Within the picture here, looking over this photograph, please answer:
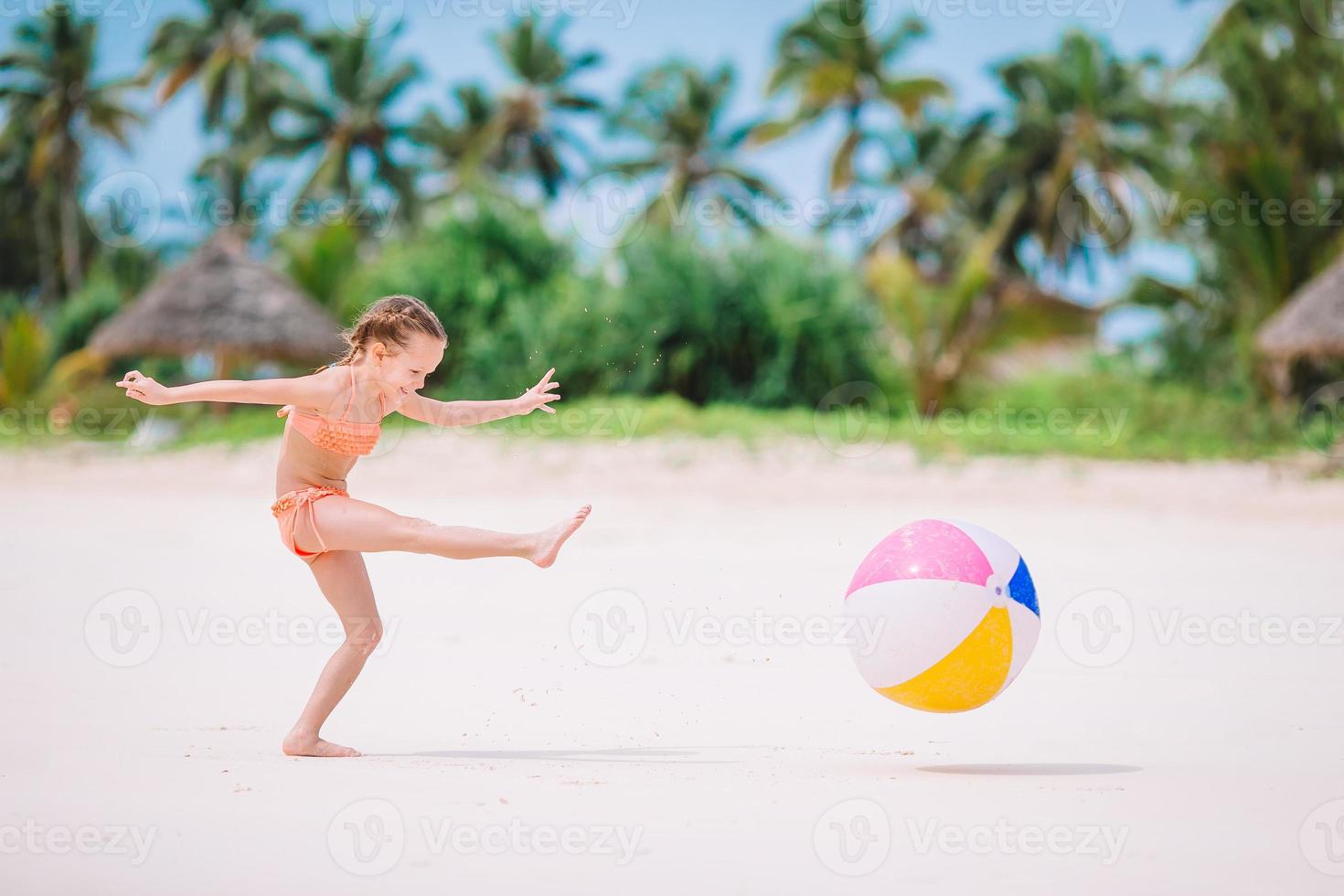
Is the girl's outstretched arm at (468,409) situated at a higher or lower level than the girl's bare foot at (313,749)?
higher

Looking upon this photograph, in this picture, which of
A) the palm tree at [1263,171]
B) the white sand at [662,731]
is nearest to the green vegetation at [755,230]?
the palm tree at [1263,171]

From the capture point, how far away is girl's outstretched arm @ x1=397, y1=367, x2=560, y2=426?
4754 mm

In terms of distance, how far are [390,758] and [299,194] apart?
1403 inches

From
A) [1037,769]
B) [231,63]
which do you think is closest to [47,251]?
[231,63]

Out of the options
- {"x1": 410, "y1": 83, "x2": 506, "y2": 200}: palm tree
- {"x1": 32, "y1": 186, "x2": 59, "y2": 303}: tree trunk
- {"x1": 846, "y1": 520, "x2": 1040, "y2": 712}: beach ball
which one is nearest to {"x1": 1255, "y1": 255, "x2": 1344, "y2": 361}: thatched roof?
{"x1": 846, "y1": 520, "x2": 1040, "y2": 712}: beach ball

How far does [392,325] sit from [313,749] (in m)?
1.43

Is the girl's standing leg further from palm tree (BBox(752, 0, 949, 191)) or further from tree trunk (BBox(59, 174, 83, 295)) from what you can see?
tree trunk (BBox(59, 174, 83, 295))

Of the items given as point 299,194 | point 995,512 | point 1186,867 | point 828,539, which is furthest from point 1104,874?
point 299,194

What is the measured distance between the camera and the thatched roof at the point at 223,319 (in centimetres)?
2250

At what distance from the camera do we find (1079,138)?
32688 mm

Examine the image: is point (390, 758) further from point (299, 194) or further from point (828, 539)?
point (299, 194)

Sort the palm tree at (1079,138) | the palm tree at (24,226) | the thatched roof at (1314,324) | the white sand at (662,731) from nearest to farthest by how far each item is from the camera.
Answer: the white sand at (662,731) → the thatched roof at (1314,324) → the palm tree at (1079,138) → the palm tree at (24,226)

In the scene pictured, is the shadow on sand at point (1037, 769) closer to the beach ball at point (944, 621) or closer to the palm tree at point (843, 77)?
the beach ball at point (944, 621)

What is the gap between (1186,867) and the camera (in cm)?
338
